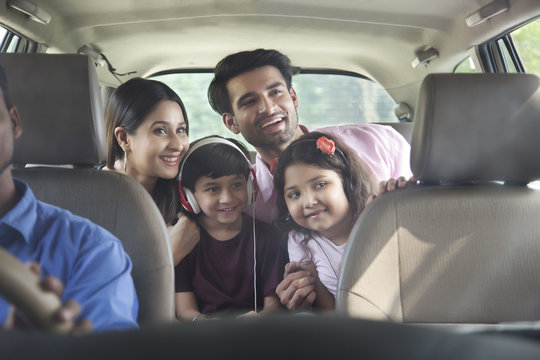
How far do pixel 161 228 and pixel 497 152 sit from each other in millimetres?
1022

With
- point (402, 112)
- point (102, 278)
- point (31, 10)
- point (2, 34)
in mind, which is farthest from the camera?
point (402, 112)

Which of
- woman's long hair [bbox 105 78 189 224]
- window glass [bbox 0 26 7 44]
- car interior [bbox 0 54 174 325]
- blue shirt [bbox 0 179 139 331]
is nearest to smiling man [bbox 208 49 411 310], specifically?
woman's long hair [bbox 105 78 189 224]

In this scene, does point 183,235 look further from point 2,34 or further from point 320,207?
point 2,34

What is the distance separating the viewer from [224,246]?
2205 mm

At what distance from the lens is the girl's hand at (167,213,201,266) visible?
7.11 ft

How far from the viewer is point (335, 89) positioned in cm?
311

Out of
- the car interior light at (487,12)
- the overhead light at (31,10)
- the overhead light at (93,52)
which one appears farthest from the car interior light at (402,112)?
the overhead light at (31,10)

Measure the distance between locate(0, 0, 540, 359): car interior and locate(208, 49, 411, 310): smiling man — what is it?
100 millimetres

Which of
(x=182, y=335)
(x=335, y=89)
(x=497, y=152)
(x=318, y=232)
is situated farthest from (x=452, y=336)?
(x=335, y=89)

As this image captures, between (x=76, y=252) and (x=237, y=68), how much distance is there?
125 cm

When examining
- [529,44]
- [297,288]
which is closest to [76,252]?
[297,288]

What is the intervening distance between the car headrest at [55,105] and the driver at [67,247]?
0.57 feet

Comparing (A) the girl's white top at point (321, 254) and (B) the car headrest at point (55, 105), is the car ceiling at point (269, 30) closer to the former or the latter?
(B) the car headrest at point (55, 105)

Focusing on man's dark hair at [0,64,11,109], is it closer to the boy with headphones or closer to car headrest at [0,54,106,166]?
car headrest at [0,54,106,166]
